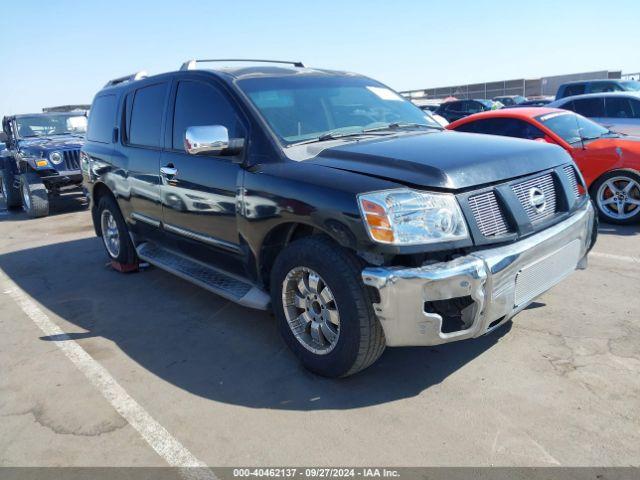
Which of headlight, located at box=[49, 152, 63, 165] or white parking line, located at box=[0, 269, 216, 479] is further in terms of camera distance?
headlight, located at box=[49, 152, 63, 165]

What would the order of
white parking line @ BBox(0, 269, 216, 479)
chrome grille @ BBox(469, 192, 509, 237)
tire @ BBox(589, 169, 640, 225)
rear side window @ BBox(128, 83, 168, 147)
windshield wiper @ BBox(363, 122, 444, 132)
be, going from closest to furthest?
white parking line @ BBox(0, 269, 216, 479) → chrome grille @ BBox(469, 192, 509, 237) → windshield wiper @ BBox(363, 122, 444, 132) → rear side window @ BBox(128, 83, 168, 147) → tire @ BBox(589, 169, 640, 225)

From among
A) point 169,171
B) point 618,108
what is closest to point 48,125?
point 169,171

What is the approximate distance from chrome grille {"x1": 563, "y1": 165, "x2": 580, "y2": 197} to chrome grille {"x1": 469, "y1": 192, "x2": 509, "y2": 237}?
0.93 meters

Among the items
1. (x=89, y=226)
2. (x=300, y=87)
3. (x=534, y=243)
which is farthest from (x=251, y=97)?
(x=89, y=226)

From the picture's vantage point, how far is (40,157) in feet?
32.8

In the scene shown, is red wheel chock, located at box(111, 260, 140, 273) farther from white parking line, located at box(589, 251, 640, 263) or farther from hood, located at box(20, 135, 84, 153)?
hood, located at box(20, 135, 84, 153)

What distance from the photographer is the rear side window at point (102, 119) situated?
559 cm

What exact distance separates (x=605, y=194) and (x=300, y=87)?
15.6 ft

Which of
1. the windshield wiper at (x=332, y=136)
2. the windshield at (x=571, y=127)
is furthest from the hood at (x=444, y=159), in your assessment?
the windshield at (x=571, y=127)

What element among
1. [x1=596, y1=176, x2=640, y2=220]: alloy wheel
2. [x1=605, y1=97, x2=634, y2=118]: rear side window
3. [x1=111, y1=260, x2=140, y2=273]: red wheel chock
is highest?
[x1=605, y1=97, x2=634, y2=118]: rear side window

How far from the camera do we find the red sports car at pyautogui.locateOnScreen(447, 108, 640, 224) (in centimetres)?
644

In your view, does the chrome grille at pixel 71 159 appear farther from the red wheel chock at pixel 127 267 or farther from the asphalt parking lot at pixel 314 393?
the asphalt parking lot at pixel 314 393

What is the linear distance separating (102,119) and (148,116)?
4.51ft

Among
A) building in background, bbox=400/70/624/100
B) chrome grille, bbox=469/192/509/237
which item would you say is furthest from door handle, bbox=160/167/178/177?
building in background, bbox=400/70/624/100
